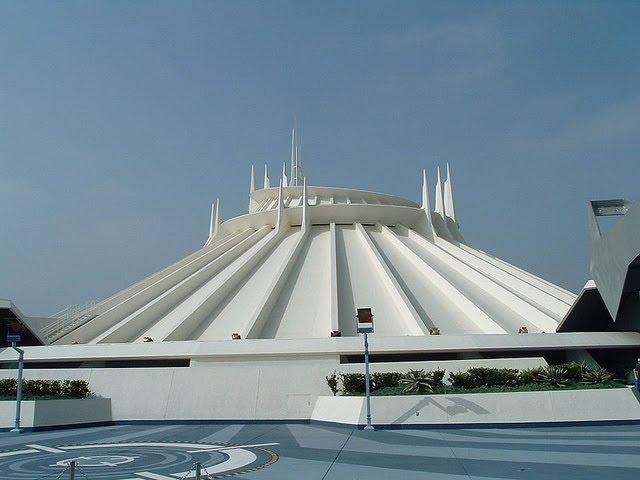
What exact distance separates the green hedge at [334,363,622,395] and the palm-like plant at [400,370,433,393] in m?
0.07

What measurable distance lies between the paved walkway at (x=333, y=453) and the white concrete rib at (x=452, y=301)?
623cm

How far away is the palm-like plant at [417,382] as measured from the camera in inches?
608

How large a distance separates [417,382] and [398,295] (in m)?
6.31

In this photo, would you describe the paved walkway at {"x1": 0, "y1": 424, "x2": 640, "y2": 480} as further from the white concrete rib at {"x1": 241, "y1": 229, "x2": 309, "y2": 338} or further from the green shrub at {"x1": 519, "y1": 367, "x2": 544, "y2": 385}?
the white concrete rib at {"x1": 241, "y1": 229, "x2": 309, "y2": 338}

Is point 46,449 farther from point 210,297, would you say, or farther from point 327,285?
point 327,285

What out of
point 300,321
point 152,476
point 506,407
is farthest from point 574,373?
point 152,476

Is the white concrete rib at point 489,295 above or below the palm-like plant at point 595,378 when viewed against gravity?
above

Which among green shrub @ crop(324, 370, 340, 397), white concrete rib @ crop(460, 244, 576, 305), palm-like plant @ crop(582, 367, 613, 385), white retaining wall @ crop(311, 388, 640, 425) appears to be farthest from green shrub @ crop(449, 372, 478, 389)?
white concrete rib @ crop(460, 244, 576, 305)

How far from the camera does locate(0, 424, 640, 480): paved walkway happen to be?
8.66 m

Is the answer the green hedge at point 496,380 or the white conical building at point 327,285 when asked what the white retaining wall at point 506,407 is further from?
the white conical building at point 327,285

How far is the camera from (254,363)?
61.0ft

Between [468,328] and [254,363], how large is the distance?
7.31 metres

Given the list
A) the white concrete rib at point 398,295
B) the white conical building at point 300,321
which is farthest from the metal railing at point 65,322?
the white concrete rib at point 398,295

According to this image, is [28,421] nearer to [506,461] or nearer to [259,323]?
[259,323]
